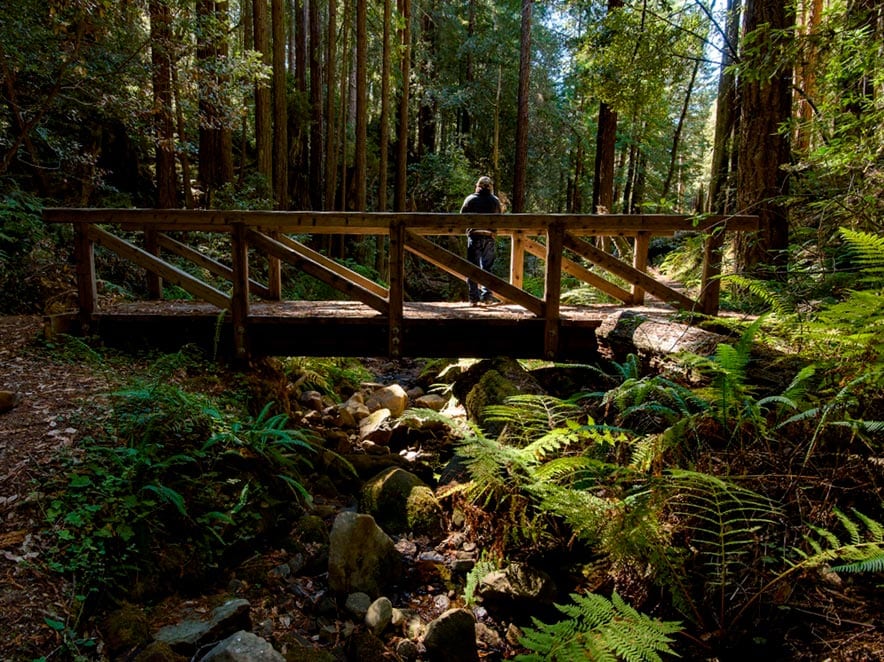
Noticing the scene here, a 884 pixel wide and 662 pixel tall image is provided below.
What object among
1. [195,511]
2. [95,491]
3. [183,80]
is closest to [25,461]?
[95,491]

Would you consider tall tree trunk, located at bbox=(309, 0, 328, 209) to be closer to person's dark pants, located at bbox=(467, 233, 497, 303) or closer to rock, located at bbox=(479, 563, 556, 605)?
person's dark pants, located at bbox=(467, 233, 497, 303)

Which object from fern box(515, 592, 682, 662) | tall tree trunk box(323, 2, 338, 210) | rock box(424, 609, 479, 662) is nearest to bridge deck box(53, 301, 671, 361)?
rock box(424, 609, 479, 662)

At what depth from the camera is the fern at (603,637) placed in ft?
6.79

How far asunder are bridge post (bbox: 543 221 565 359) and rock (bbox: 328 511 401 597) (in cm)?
298

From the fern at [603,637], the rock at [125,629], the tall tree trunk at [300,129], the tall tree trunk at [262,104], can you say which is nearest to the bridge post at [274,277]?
the rock at [125,629]

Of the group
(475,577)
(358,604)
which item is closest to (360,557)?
(358,604)

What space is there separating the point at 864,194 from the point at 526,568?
13.5ft

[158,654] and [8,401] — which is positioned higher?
[8,401]

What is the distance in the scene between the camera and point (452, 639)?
3.23 meters

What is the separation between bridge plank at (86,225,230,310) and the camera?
5.73m

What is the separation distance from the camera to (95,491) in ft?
10.8

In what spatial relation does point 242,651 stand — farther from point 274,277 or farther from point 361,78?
point 361,78

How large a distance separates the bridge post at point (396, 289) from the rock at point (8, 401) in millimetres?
3338

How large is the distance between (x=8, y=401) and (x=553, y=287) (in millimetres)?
5132
